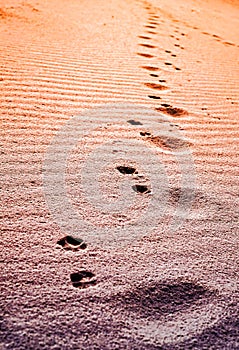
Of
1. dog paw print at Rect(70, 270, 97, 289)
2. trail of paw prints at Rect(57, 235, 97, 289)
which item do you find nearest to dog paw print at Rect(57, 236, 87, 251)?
trail of paw prints at Rect(57, 235, 97, 289)

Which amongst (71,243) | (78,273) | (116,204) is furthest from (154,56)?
(78,273)

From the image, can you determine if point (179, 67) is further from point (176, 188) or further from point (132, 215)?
point (132, 215)

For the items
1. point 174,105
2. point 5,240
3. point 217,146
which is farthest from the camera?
point 174,105

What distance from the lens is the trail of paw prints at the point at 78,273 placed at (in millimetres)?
1563

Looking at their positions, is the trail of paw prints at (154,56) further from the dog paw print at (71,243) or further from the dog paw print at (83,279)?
the dog paw print at (83,279)

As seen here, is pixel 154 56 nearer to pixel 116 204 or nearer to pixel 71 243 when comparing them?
pixel 116 204

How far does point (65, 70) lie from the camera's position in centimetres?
388

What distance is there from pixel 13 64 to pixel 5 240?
249 cm

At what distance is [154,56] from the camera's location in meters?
4.86

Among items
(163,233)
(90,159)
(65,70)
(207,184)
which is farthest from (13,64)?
(163,233)

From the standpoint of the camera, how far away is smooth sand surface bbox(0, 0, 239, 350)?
1.44 m

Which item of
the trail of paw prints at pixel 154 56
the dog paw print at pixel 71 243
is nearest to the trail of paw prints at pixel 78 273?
the dog paw print at pixel 71 243

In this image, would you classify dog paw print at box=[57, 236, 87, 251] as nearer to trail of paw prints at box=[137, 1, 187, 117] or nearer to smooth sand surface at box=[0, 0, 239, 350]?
smooth sand surface at box=[0, 0, 239, 350]

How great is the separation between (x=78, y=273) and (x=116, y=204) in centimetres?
55
